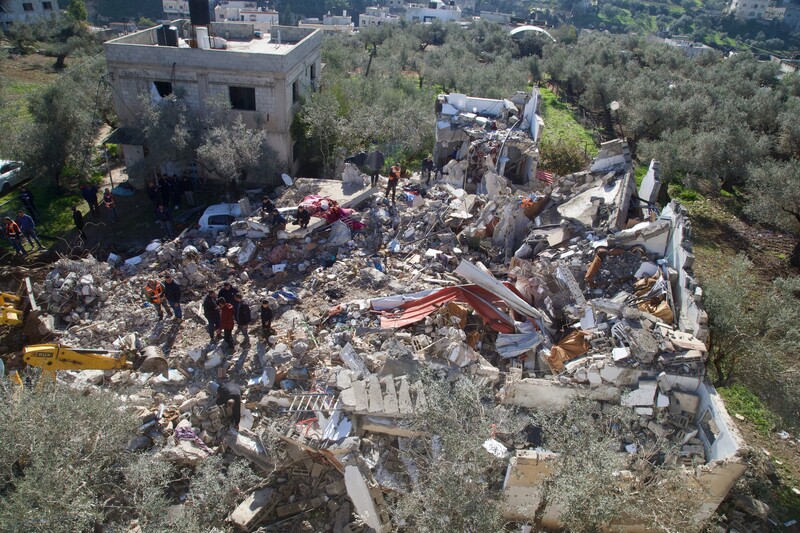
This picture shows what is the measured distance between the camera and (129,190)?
1831 cm

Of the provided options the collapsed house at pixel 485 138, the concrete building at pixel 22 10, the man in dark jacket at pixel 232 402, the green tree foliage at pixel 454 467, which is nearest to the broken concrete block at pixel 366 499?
the green tree foliage at pixel 454 467

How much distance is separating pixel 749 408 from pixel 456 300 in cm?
723

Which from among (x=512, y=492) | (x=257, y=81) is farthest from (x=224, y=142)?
(x=512, y=492)

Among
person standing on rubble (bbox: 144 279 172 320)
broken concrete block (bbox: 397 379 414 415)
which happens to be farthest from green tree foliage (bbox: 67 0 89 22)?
broken concrete block (bbox: 397 379 414 415)

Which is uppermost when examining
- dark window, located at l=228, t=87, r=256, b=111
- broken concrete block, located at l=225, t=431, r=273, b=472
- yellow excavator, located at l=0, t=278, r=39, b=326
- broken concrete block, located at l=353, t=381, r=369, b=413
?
dark window, located at l=228, t=87, r=256, b=111

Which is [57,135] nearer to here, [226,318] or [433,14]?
[226,318]

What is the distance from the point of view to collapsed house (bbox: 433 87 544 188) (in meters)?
18.5

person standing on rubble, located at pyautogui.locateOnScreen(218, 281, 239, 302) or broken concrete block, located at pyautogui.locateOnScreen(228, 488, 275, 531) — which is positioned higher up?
person standing on rubble, located at pyautogui.locateOnScreen(218, 281, 239, 302)

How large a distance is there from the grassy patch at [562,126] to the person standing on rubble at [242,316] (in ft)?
66.4

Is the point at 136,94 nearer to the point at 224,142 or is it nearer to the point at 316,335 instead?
the point at 224,142

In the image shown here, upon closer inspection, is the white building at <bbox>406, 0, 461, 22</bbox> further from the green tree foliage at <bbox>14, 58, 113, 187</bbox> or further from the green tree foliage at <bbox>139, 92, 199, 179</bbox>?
the green tree foliage at <bbox>139, 92, 199, 179</bbox>

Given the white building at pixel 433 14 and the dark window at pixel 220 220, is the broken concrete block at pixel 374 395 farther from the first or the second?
the white building at pixel 433 14

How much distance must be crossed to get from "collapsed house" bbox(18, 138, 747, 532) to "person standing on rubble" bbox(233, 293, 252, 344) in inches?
20.1

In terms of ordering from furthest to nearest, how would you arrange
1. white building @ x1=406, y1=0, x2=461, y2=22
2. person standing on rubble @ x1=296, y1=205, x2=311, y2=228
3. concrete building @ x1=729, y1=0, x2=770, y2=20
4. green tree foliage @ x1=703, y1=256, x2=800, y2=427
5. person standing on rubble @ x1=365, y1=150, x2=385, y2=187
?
concrete building @ x1=729, y1=0, x2=770, y2=20 < white building @ x1=406, y1=0, x2=461, y2=22 < person standing on rubble @ x1=365, y1=150, x2=385, y2=187 < person standing on rubble @ x1=296, y1=205, x2=311, y2=228 < green tree foliage @ x1=703, y1=256, x2=800, y2=427
